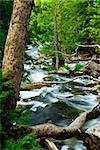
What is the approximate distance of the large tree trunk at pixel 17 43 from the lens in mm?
6117

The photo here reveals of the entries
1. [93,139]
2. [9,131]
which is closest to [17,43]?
[9,131]

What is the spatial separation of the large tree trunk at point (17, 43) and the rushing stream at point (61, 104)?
191 cm

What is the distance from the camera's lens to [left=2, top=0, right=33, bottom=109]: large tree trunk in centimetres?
612

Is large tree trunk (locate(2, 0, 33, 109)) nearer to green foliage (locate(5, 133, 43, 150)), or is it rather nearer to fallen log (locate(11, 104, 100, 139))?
fallen log (locate(11, 104, 100, 139))

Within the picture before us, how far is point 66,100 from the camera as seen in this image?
1214 centimetres

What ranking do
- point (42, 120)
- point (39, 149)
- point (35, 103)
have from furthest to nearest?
point (35, 103) < point (42, 120) < point (39, 149)

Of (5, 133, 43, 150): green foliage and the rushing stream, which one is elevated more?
(5, 133, 43, 150): green foliage

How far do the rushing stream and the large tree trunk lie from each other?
6.25 ft

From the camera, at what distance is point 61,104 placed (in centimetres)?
1146

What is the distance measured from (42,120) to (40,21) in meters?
16.3

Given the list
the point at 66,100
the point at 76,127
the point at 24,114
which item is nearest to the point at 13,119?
the point at 24,114

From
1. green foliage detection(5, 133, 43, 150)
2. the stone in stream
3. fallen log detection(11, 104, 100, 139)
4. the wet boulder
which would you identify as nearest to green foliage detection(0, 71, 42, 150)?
green foliage detection(5, 133, 43, 150)

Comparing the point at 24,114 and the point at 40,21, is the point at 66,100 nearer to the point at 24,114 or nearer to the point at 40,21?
the point at 24,114

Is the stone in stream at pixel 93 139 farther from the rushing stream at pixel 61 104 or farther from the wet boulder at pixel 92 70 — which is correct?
the wet boulder at pixel 92 70
